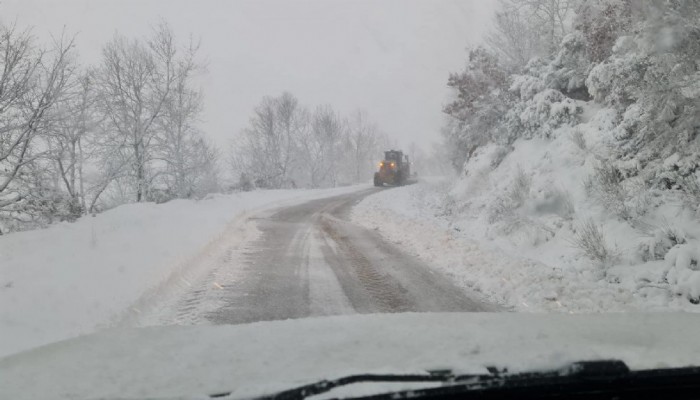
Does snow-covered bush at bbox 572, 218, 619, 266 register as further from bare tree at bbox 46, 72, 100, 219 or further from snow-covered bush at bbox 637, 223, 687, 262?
bare tree at bbox 46, 72, 100, 219

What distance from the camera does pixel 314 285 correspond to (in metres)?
7.26

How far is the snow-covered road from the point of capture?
19.6 feet

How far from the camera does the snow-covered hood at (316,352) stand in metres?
2.30

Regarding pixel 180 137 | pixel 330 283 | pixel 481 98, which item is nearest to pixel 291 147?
pixel 180 137

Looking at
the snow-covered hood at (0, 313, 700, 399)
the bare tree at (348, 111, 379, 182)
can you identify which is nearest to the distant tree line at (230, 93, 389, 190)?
the bare tree at (348, 111, 379, 182)

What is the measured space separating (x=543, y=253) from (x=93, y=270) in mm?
7561

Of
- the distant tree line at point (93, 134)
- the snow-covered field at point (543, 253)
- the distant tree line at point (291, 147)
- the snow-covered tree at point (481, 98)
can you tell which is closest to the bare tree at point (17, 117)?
the distant tree line at point (93, 134)

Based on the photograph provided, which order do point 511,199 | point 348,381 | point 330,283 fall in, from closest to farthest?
point 348,381 < point 330,283 < point 511,199

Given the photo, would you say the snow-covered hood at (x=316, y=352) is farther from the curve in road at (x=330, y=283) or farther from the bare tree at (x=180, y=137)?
the bare tree at (x=180, y=137)

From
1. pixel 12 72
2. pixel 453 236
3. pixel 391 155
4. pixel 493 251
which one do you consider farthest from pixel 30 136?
pixel 391 155

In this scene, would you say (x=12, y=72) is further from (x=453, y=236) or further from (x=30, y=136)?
(x=453, y=236)

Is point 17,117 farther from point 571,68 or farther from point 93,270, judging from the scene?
point 571,68

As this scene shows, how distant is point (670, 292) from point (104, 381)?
650 centimetres

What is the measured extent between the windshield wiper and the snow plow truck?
37821mm
